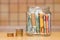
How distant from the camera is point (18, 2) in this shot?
143 cm

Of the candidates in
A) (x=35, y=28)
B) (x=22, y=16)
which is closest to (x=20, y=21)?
(x=22, y=16)

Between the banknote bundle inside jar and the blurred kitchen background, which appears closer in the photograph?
the banknote bundle inside jar

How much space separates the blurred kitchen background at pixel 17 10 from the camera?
1.43 meters

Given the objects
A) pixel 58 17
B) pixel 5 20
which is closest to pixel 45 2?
pixel 58 17

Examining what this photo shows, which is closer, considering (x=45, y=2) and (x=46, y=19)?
(x=46, y=19)

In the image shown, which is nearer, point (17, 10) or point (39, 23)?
point (39, 23)

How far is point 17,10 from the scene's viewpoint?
4.70 ft

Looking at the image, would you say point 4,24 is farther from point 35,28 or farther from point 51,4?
point 51,4

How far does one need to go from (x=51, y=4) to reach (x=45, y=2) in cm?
6

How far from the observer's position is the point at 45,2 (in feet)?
4.72

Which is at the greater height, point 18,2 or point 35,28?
point 18,2

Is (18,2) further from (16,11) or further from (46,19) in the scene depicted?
(46,19)

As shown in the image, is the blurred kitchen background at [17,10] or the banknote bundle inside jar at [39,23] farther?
the blurred kitchen background at [17,10]

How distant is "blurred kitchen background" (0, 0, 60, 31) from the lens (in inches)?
56.1
